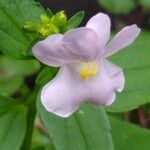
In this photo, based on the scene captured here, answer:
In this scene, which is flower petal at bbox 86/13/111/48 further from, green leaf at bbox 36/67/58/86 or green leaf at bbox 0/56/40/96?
green leaf at bbox 0/56/40/96

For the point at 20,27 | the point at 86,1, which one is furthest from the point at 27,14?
the point at 86,1

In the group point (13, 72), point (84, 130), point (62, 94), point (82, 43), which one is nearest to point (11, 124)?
point (84, 130)

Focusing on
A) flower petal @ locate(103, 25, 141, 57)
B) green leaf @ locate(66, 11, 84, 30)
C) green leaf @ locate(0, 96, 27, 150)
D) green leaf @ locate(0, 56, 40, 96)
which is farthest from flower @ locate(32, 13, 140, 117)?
green leaf @ locate(0, 56, 40, 96)

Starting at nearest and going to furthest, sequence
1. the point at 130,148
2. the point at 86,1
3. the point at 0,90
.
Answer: the point at 130,148 < the point at 0,90 < the point at 86,1

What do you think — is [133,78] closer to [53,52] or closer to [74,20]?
[74,20]

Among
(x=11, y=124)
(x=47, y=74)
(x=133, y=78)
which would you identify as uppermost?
(x=47, y=74)

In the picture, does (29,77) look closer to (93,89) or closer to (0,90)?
(0,90)
